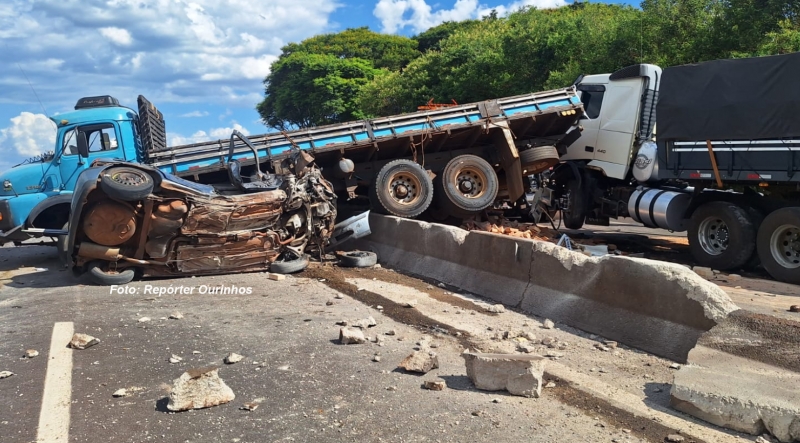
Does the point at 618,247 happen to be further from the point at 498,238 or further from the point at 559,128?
the point at 498,238

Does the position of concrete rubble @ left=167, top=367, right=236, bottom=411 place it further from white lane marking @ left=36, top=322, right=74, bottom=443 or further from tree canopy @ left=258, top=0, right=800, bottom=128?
tree canopy @ left=258, top=0, right=800, bottom=128

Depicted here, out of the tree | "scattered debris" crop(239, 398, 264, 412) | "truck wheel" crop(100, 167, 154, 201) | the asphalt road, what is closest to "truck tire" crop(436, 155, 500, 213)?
the asphalt road

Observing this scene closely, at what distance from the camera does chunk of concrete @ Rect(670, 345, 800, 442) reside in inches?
146

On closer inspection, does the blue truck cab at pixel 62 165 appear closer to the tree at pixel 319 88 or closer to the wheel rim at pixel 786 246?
the wheel rim at pixel 786 246

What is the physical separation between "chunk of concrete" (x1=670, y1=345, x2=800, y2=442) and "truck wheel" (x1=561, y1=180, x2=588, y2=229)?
9299 millimetres

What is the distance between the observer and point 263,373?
480 cm

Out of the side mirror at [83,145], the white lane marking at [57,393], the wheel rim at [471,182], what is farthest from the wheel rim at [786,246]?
the side mirror at [83,145]

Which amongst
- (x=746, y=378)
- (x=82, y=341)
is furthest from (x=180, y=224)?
(x=746, y=378)

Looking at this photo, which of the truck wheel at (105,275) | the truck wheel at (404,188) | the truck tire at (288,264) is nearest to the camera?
the truck wheel at (105,275)

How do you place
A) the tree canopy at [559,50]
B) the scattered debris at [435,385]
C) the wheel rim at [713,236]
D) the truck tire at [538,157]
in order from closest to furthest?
the scattered debris at [435,385], the wheel rim at [713,236], the truck tire at [538,157], the tree canopy at [559,50]

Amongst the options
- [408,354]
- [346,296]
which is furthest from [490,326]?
[346,296]

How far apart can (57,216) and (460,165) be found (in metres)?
6.94

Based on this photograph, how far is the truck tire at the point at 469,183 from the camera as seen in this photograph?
1177cm

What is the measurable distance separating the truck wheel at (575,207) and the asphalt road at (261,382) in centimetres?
786
